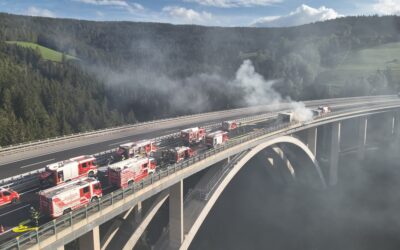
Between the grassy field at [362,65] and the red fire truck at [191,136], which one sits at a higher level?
the grassy field at [362,65]

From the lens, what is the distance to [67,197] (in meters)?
21.8

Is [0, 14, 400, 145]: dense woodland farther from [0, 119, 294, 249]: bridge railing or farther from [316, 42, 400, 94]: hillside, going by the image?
[0, 119, 294, 249]: bridge railing

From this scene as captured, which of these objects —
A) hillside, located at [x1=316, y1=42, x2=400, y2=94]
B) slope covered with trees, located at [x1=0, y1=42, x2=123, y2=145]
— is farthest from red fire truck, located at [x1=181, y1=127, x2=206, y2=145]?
hillside, located at [x1=316, y1=42, x2=400, y2=94]

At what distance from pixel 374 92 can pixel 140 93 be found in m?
103

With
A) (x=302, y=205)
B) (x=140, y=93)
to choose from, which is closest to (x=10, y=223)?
(x=302, y=205)

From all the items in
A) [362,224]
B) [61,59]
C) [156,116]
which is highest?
[61,59]

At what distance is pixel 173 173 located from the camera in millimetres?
29656

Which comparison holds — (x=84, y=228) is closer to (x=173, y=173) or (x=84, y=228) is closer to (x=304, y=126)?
(x=173, y=173)

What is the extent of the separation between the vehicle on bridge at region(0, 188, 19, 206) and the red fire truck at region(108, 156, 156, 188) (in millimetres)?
6915

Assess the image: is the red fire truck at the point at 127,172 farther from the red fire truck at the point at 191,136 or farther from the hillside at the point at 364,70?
the hillside at the point at 364,70

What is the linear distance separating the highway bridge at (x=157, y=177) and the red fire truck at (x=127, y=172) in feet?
3.42

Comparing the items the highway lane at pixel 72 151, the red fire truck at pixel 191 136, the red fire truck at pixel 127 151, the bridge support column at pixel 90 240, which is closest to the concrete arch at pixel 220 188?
the red fire truck at pixel 191 136

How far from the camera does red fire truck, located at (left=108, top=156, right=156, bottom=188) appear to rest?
2688 cm

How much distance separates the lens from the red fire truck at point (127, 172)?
2688cm
